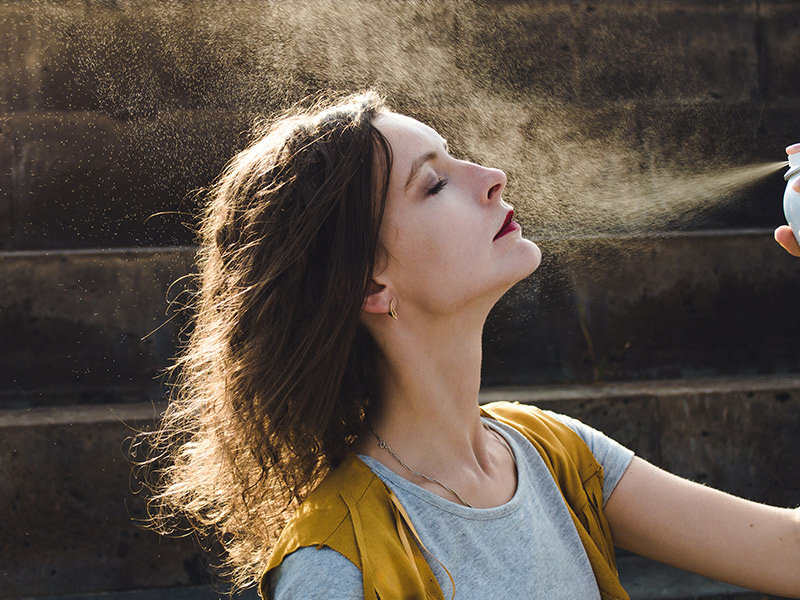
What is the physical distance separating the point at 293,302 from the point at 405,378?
11.1 inches

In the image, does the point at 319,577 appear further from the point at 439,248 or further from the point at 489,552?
the point at 439,248

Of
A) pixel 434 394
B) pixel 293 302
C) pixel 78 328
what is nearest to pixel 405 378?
pixel 434 394

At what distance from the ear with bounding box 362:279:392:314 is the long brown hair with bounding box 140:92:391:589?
0.04 metres

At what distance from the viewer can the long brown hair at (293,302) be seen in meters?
1.44

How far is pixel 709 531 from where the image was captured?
1499 millimetres

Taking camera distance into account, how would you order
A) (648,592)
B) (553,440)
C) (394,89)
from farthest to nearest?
(394,89) < (648,592) < (553,440)

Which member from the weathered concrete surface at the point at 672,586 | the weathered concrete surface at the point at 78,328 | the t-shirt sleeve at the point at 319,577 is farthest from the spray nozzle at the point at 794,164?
the weathered concrete surface at the point at 78,328

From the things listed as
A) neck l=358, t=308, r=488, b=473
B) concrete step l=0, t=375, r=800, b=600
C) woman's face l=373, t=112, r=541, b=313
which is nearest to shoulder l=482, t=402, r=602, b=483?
neck l=358, t=308, r=488, b=473

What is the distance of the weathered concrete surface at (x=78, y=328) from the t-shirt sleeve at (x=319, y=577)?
6.56ft

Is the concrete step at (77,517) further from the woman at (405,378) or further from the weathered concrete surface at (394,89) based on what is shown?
the weathered concrete surface at (394,89)

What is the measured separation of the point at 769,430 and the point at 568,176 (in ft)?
5.25

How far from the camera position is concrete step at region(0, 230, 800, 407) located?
3.03 meters

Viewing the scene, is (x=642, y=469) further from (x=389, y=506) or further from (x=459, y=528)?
(x=389, y=506)

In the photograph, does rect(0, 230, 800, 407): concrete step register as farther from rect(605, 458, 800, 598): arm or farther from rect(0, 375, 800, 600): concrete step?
rect(605, 458, 800, 598): arm
